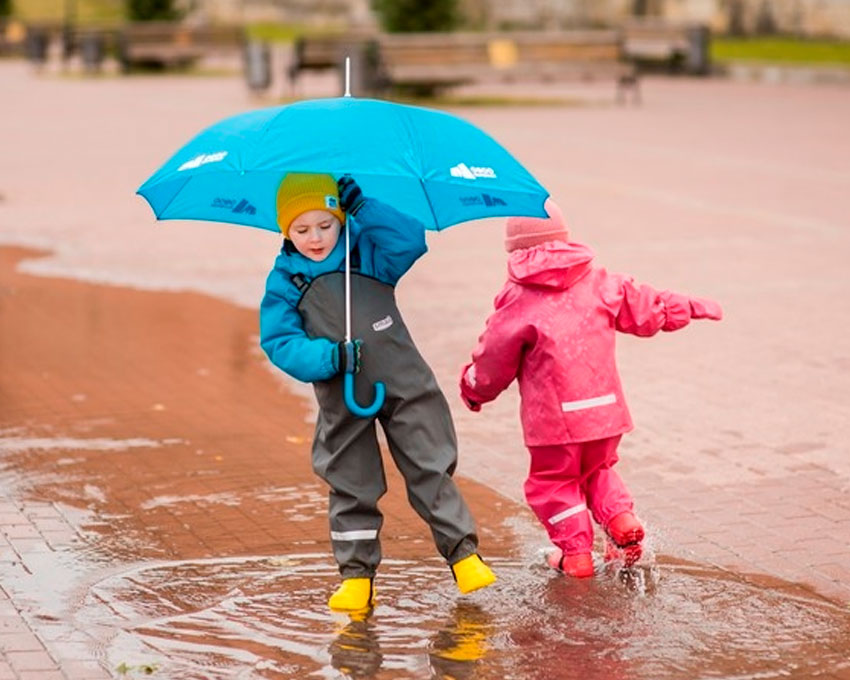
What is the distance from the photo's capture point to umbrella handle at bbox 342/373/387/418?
5328 mm

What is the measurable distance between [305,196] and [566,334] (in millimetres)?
980

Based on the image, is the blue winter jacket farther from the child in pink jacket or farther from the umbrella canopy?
the child in pink jacket

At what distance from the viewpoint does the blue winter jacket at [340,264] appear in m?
5.39

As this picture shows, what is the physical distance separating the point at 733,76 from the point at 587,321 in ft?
93.2

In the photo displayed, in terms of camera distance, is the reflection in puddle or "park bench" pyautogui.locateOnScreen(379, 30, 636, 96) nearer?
the reflection in puddle

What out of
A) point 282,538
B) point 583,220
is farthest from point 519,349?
point 583,220

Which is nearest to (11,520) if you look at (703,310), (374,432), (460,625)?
(374,432)

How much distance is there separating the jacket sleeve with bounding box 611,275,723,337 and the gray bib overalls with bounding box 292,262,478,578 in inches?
28.7

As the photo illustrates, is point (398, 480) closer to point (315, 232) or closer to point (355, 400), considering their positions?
point (355, 400)

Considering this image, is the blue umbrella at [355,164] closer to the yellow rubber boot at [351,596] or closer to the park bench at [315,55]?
the yellow rubber boot at [351,596]

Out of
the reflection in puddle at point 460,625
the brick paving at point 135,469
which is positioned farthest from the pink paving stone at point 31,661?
the reflection in puddle at point 460,625

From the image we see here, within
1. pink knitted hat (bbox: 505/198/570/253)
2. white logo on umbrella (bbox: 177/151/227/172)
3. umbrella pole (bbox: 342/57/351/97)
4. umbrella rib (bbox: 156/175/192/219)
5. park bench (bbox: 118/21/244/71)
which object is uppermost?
umbrella pole (bbox: 342/57/351/97)

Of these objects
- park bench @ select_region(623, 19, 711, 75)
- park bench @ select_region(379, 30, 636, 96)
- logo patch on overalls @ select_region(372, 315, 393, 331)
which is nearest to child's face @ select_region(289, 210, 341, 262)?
A: logo patch on overalls @ select_region(372, 315, 393, 331)

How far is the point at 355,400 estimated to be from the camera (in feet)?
17.8
